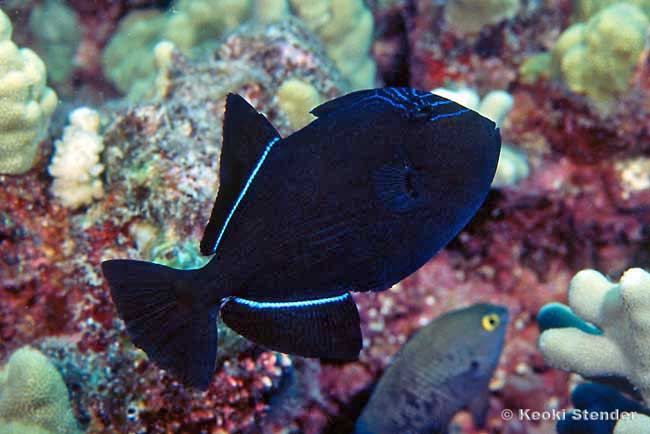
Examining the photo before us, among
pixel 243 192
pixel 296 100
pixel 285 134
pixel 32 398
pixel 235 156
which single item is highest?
pixel 296 100

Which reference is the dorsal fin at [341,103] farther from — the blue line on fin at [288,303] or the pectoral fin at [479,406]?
the pectoral fin at [479,406]

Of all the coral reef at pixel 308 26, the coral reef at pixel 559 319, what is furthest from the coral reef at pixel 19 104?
the coral reef at pixel 559 319

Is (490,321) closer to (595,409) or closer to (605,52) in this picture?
(595,409)

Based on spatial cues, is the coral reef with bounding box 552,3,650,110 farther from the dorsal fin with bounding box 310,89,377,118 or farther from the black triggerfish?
the dorsal fin with bounding box 310,89,377,118

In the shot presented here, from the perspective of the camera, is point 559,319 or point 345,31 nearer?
point 559,319

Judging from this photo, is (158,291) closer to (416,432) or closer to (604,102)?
(416,432)

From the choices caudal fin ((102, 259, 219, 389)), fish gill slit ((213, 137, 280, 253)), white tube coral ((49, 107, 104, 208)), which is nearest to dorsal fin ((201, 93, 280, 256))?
fish gill slit ((213, 137, 280, 253))

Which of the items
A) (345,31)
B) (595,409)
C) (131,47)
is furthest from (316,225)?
(131,47)
